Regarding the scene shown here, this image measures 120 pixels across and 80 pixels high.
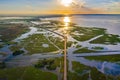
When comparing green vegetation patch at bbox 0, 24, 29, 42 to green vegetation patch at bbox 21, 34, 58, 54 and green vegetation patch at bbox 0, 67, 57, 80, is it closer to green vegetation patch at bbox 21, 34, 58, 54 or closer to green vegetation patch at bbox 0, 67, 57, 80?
green vegetation patch at bbox 21, 34, 58, 54

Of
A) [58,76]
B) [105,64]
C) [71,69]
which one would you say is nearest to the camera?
[58,76]

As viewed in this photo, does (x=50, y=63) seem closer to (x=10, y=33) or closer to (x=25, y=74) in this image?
(x=25, y=74)

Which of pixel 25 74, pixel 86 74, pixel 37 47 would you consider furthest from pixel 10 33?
pixel 86 74

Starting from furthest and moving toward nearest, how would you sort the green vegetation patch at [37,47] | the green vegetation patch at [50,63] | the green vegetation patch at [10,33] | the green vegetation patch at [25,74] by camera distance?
1. the green vegetation patch at [10,33]
2. the green vegetation patch at [37,47]
3. the green vegetation patch at [50,63]
4. the green vegetation patch at [25,74]

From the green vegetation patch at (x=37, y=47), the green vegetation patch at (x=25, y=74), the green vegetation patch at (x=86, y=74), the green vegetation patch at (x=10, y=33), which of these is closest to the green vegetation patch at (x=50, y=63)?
the green vegetation patch at (x=25, y=74)

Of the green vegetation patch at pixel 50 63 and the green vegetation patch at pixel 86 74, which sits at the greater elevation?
the green vegetation patch at pixel 50 63

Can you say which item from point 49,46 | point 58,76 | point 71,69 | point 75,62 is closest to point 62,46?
point 49,46

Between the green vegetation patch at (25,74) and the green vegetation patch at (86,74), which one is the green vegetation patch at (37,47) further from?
the green vegetation patch at (86,74)

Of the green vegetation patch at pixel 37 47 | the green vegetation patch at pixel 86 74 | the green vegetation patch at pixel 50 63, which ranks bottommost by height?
the green vegetation patch at pixel 86 74

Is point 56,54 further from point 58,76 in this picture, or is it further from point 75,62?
point 58,76
